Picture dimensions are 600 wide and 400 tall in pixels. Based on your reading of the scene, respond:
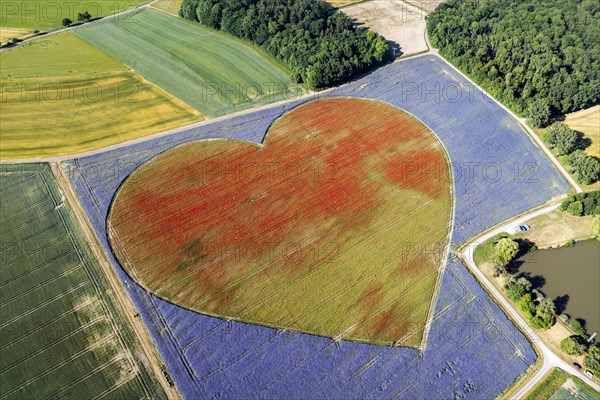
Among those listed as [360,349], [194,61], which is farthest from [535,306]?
[194,61]

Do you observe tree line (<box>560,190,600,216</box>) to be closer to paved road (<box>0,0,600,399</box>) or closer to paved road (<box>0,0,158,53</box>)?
paved road (<box>0,0,600,399</box>)

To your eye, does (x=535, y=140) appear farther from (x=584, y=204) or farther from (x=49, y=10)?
(x=49, y=10)

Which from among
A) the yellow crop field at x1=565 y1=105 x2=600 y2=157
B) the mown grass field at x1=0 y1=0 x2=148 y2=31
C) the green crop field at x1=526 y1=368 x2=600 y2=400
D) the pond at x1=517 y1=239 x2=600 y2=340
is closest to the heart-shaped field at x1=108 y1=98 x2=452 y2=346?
the pond at x1=517 y1=239 x2=600 y2=340

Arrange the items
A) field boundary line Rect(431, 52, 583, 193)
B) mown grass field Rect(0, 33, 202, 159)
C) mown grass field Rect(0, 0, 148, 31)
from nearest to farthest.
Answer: field boundary line Rect(431, 52, 583, 193) < mown grass field Rect(0, 33, 202, 159) < mown grass field Rect(0, 0, 148, 31)

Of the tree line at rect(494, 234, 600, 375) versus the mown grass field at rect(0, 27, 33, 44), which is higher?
the tree line at rect(494, 234, 600, 375)

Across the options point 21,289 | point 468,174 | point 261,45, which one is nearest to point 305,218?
point 468,174

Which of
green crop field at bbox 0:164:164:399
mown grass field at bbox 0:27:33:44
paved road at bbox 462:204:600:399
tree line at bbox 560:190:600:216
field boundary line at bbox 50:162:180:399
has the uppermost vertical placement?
tree line at bbox 560:190:600:216

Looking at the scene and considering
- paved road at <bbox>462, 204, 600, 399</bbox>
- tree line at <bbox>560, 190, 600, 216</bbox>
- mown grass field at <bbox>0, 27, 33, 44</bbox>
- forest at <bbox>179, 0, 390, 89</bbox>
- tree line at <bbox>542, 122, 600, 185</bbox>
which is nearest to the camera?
paved road at <bbox>462, 204, 600, 399</bbox>
